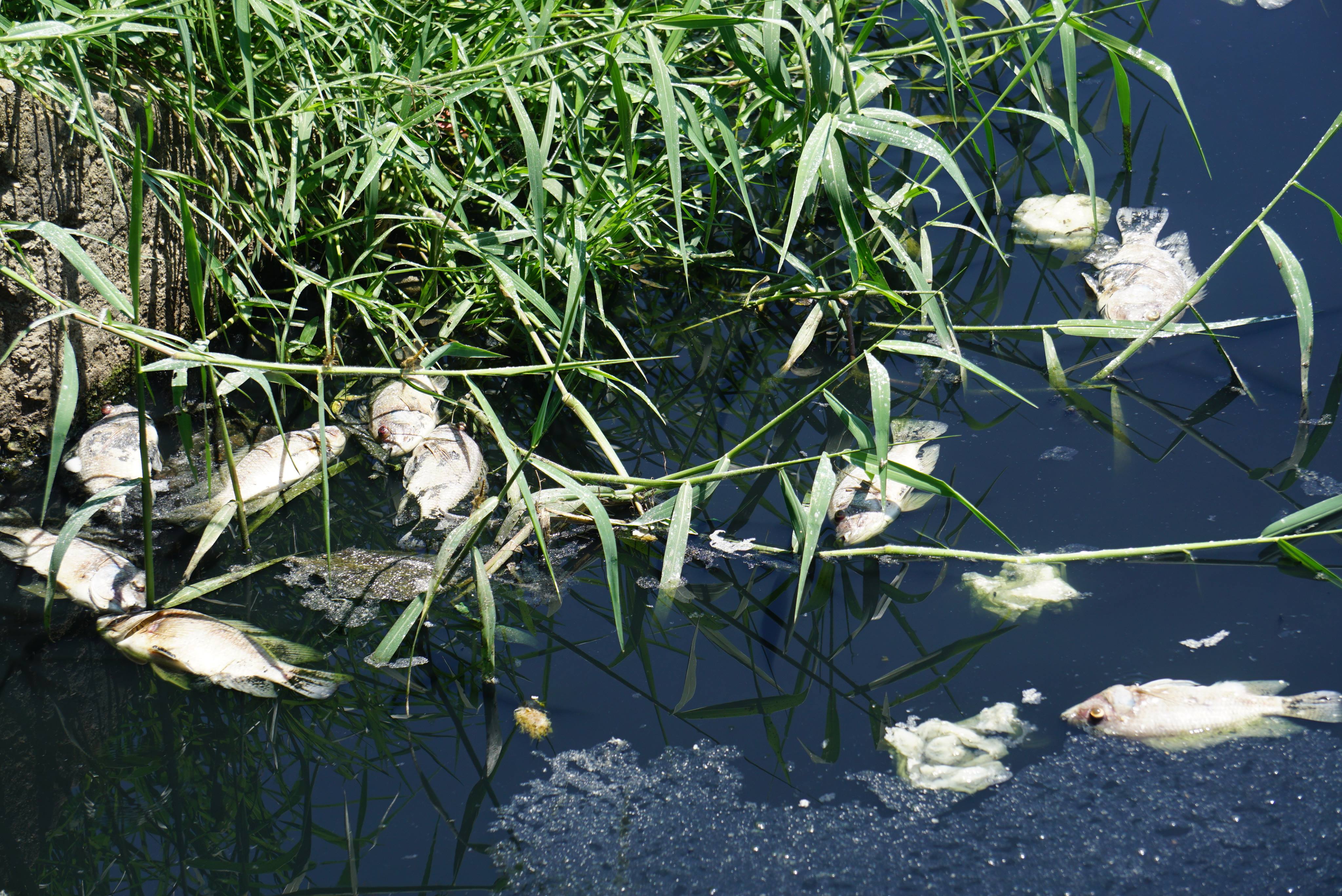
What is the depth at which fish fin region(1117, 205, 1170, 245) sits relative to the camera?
7.06ft

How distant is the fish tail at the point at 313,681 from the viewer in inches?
54.7

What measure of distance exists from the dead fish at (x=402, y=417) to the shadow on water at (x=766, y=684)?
0.07 meters

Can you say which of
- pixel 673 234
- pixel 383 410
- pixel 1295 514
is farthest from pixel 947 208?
pixel 383 410

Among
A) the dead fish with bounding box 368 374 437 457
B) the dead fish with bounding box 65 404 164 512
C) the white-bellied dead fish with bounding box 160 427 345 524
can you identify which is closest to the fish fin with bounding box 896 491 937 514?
Result: the dead fish with bounding box 368 374 437 457

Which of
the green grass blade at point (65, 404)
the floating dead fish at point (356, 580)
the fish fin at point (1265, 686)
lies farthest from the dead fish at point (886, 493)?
the green grass blade at point (65, 404)

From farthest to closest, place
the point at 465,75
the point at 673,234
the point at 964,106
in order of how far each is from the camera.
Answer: the point at 964,106, the point at 673,234, the point at 465,75

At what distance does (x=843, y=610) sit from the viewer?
4.87 feet

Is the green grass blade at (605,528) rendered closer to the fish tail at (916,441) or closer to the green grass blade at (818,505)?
the green grass blade at (818,505)

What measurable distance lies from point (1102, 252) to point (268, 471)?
1688 millimetres

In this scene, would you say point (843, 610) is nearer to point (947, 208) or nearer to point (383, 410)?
point (383, 410)

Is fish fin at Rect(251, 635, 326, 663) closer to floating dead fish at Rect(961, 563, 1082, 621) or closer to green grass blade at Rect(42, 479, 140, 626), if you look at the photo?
green grass blade at Rect(42, 479, 140, 626)

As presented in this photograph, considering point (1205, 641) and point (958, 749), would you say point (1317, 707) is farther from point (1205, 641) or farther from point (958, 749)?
point (958, 749)

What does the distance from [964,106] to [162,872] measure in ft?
7.72

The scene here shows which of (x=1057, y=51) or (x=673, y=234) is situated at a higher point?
(x=1057, y=51)
